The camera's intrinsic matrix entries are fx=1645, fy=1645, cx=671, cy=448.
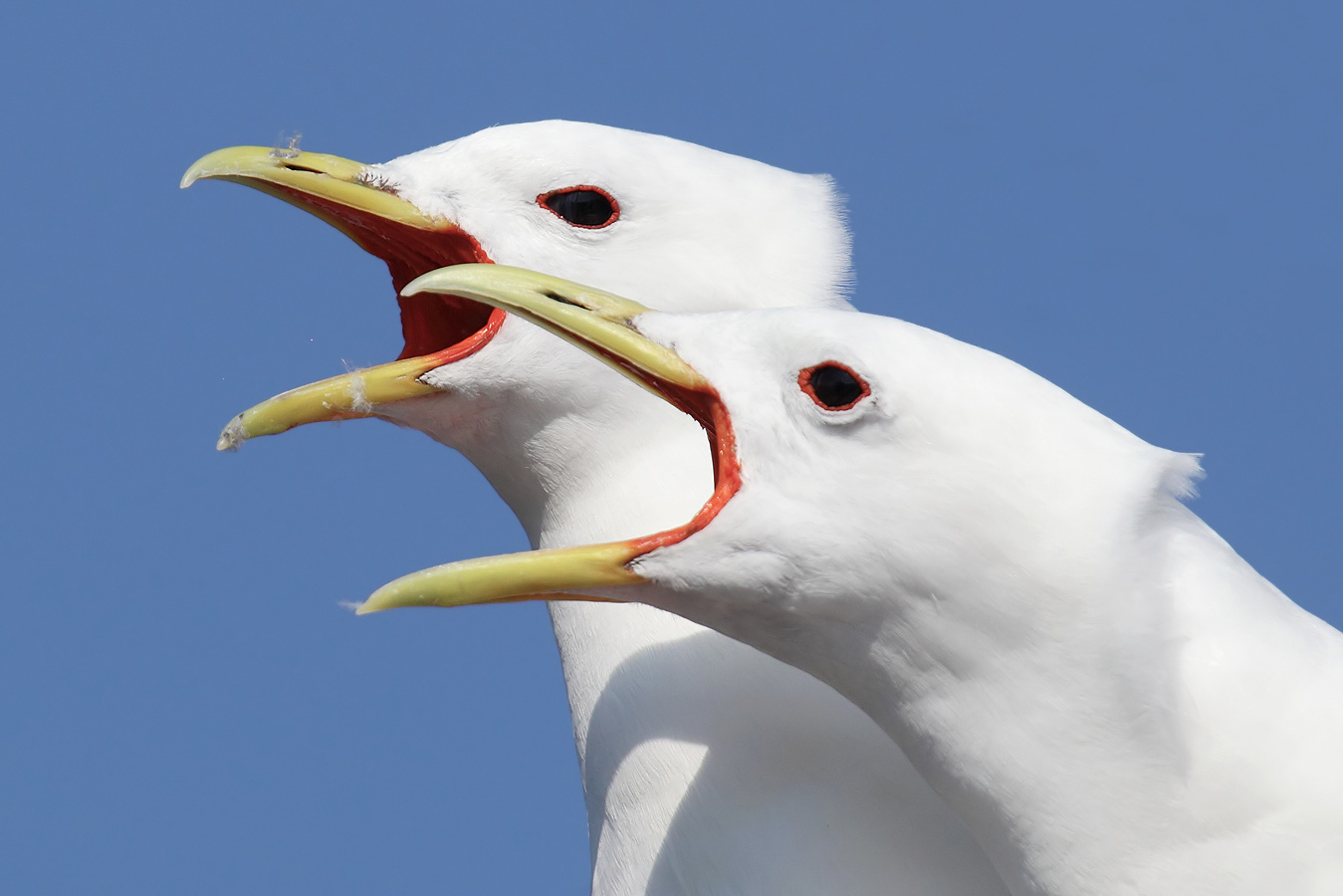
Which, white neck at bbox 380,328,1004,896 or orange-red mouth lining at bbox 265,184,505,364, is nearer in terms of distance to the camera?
white neck at bbox 380,328,1004,896

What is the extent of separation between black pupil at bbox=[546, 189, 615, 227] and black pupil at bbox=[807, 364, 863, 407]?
3.97 ft

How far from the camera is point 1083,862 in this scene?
2715 mm

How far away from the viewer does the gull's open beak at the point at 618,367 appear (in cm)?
280

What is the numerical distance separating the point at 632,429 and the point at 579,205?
1.80ft

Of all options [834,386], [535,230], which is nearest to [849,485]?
[834,386]

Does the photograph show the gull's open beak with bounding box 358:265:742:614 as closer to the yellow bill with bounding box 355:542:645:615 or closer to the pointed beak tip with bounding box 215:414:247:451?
the yellow bill with bounding box 355:542:645:615

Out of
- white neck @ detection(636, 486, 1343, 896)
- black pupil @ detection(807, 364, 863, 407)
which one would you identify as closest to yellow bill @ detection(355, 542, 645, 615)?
white neck @ detection(636, 486, 1343, 896)

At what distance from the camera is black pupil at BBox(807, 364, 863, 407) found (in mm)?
2742

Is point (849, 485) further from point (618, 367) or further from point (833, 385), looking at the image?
point (618, 367)

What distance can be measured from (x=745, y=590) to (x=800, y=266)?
1368mm

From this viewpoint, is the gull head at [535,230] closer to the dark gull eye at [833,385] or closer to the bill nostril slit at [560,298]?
the bill nostril slit at [560,298]

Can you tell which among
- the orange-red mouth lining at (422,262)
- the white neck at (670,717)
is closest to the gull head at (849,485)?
the white neck at (670,717)

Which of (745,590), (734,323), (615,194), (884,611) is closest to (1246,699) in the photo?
(884,611)

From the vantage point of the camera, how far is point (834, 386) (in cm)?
276
